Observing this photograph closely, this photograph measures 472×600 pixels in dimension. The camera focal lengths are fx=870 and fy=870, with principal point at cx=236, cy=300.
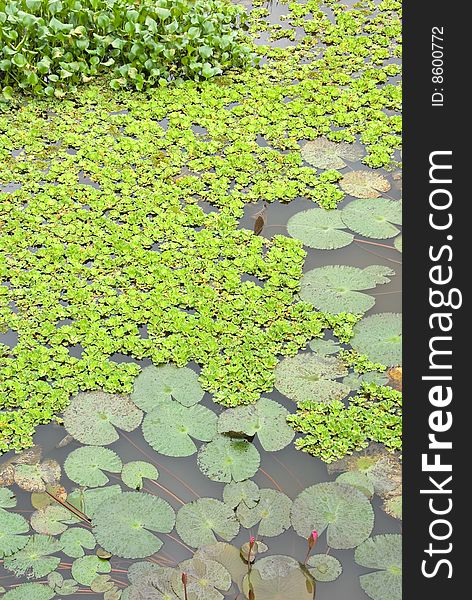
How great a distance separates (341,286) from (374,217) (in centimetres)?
52

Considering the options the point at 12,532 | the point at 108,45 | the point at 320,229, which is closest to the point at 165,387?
the point at 12,532

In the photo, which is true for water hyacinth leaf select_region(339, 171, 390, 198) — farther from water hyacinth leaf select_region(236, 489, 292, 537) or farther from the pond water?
water hyacinth leaf select_region(236, 489, 292, 537)

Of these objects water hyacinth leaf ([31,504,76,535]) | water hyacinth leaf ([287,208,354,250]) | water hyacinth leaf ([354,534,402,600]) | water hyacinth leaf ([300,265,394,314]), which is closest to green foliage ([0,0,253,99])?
water hyacinth leaf ([287,208,354,250])

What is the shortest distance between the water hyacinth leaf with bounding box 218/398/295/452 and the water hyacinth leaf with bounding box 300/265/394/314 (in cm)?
57

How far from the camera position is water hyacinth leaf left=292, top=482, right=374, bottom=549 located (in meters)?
2.70

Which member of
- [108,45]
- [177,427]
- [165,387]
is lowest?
[177,427]

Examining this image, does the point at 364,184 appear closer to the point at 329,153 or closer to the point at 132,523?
the point at 329,153

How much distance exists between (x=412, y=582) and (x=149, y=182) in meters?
2.51

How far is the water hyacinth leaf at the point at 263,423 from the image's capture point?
3.01 m

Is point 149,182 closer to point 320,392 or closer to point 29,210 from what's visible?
point 29,210

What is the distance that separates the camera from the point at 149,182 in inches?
165

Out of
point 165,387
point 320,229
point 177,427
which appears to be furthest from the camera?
point 320,229

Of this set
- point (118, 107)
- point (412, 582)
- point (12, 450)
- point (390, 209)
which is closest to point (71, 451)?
point (12, 450)

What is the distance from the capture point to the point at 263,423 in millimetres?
3066
